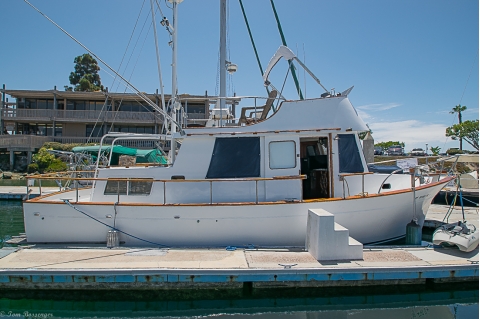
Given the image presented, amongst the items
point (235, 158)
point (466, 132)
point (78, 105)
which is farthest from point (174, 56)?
point (466, 132)

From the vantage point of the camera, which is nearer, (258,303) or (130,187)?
(258,303)

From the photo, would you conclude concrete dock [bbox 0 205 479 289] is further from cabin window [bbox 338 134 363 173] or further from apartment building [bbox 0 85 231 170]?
apartment building [bbox 0 85 231 170]

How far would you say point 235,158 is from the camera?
7465 millimetres

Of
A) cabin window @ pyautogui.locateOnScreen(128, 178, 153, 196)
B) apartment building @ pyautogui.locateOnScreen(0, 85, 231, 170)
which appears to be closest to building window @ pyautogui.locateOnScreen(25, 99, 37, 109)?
apartment building @ pyautogui.locateOnScreen(0, 85, 231, 170)

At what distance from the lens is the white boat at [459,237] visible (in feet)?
20.5

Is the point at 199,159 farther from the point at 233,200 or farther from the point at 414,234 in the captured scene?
the point at 414,234

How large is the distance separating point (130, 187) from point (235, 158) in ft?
8.24

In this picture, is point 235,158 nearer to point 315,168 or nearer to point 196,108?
point 315,168

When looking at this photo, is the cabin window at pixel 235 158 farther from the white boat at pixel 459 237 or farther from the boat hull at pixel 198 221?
the white boat at pixel 459 237

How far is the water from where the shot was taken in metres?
5.34

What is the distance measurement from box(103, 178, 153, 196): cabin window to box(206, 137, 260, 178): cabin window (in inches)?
56.7

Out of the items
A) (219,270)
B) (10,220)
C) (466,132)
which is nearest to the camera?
(219,270)

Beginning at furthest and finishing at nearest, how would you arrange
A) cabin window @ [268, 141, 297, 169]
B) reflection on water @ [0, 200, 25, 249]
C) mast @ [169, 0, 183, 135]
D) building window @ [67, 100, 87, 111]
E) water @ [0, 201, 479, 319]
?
1. building window @ [67, 100, 87, 111]
2. reflection on water @ [0, 200, 25, 249]
3. mast @ [169, 0, 183, 135]
4. cabin window @ [268, 141, 297, 169]
5. water @ [0, 201, 479, 319]

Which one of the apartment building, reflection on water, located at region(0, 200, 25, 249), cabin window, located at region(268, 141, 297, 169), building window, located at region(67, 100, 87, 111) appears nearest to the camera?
cabin window, located at region(268, 141, 297, 169)
